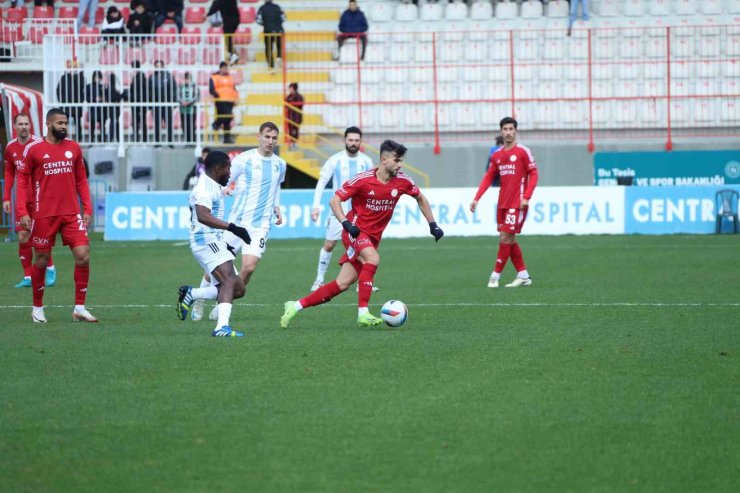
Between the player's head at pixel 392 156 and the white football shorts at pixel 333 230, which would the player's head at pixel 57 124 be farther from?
the white football shorts at pixel 333 230

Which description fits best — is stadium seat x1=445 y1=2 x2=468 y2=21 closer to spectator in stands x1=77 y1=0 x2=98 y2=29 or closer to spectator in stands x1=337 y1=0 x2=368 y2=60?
spectator in stands x1=337 y1=0 x2=368 y2=60

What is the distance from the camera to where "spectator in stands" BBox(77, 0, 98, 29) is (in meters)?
33.6

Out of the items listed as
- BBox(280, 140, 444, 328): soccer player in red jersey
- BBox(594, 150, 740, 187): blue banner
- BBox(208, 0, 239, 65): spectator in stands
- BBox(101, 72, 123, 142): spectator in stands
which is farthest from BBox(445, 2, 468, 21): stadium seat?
BBox(280, 140, 444, 328): soccer player in red jersey

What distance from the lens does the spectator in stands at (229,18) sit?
32.6m

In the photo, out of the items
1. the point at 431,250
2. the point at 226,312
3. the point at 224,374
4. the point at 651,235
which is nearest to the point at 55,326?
the point at 226,312

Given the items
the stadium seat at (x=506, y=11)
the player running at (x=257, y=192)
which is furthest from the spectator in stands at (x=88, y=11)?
the player running at (x=257, y=192)

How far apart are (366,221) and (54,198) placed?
3073 mm

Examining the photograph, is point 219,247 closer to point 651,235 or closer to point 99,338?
point 99,338

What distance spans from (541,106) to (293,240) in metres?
9.54

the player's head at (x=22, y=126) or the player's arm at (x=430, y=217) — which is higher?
the player's head at (x=22, y=126)

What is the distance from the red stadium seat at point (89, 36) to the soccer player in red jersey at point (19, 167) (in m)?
14.6

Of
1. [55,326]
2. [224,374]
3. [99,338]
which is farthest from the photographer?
[55,326]

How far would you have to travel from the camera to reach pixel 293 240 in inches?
1013

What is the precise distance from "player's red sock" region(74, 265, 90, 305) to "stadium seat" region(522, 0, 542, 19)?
23.5 m
